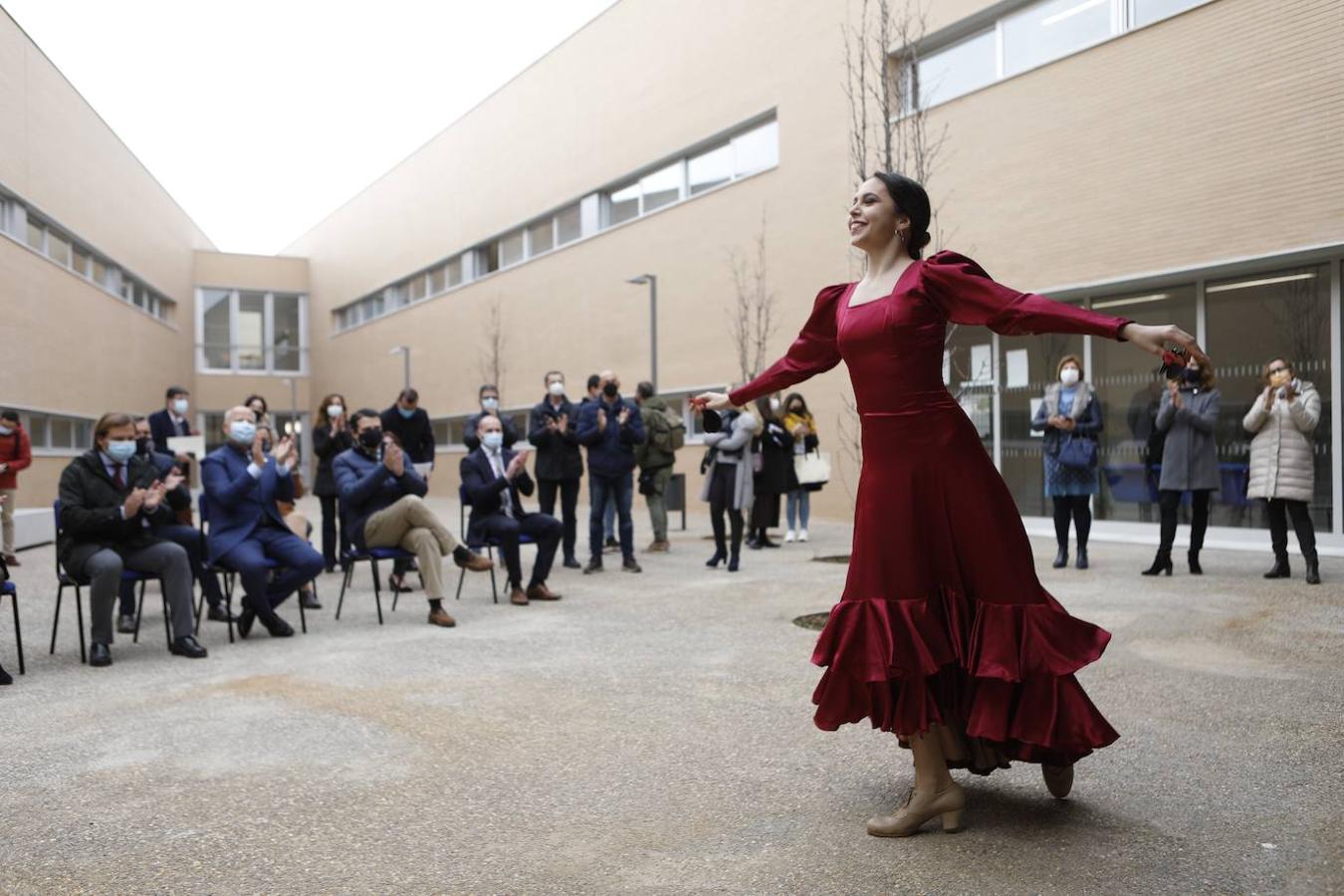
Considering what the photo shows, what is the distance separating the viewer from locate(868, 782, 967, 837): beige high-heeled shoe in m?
3.30

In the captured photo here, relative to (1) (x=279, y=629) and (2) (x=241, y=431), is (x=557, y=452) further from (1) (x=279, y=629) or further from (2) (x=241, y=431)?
(1) (x=279, y=629)

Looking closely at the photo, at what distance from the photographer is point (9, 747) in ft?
14.9

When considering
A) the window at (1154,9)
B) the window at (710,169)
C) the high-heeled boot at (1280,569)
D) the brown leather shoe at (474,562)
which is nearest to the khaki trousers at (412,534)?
the brown leather shoe at (474,562)

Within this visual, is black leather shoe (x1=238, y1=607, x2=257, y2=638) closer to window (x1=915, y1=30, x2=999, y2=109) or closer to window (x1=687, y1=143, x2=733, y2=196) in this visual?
window (x1=915, y1=30, x2=999, y2=109)

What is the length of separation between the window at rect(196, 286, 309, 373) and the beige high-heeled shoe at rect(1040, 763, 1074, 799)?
34055mm

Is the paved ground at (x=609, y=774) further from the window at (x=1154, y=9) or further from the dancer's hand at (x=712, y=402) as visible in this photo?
the window at (x=1154, y=9)

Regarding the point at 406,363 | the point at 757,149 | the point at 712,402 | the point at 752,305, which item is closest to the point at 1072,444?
the point at 712,402

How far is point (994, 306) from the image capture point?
3.30 meters

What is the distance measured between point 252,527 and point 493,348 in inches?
755

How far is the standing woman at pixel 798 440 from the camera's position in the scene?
12680mm

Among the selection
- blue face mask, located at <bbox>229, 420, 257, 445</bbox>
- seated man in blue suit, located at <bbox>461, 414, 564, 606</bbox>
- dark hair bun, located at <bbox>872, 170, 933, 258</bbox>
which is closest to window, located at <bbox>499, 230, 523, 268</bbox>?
seated man in blue suit, located at <bbox>461, 414, 564, 606</bbox>

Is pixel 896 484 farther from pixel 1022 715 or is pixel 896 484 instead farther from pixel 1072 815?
pixel 1072 815

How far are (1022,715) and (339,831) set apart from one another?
87.3 inches

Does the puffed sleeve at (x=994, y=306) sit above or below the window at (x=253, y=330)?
below
